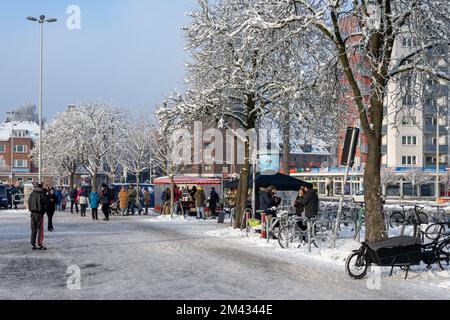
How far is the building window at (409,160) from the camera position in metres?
80.7

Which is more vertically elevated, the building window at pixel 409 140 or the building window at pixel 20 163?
the building window at pixel 409 140

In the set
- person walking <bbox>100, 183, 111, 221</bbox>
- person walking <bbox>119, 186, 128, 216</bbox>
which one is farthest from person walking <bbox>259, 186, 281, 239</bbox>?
person walking <bbox>119, 186, 128, 216</bbox>

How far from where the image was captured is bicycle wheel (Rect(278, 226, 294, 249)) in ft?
57.5

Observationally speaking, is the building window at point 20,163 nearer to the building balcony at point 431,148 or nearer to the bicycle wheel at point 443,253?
the building balcony at point 431,148

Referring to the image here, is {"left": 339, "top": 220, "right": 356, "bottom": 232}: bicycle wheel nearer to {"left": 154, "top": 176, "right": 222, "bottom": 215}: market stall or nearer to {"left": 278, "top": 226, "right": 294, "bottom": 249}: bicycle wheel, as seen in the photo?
{"left": 278, "top": 226, "right": 294, "bottom": 249}: bicycle wheel

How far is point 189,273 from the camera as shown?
12414 mm

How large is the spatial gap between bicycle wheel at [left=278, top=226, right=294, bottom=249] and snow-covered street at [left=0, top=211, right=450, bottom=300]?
0.23m

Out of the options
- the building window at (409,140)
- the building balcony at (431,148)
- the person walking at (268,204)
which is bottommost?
the person walking at (268,204)

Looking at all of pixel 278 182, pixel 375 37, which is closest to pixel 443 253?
pixel 375 37

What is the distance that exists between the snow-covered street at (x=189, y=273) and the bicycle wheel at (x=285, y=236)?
0.23m

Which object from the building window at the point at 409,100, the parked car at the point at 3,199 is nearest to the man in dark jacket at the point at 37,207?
the building window at the point at 409,100

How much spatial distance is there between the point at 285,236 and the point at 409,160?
66970mm

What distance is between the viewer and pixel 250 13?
1584cm
